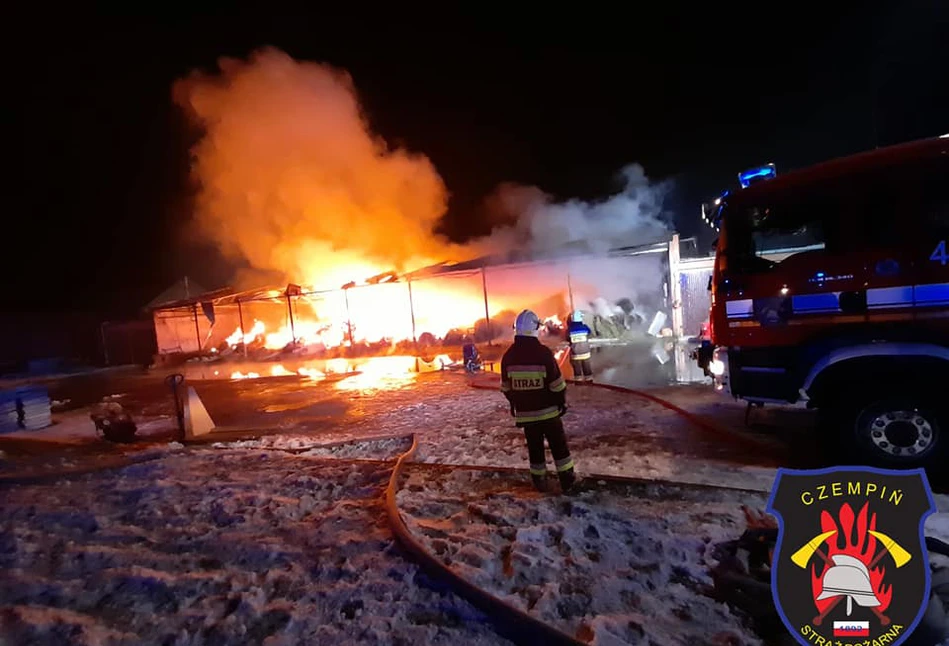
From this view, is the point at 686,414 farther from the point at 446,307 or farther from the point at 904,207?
the point at 446,307

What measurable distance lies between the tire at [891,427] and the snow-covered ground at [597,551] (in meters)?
1.11

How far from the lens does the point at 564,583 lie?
2.61 metres

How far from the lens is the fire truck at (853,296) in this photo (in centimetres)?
364

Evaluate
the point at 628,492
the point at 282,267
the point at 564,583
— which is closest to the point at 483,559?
the point at 564,583

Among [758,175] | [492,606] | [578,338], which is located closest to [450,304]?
[578,338]

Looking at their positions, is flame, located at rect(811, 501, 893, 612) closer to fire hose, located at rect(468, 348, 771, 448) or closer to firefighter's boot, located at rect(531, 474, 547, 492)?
firefighter's boot, located at rect(531, 474, 547, 492)

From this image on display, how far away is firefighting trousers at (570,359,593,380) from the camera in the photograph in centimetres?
907

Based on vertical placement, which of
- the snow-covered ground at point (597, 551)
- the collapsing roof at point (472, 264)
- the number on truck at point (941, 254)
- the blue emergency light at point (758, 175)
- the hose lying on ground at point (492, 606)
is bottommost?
the snow-covered ground at point (597, 551)

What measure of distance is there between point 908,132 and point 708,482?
13.3 metres

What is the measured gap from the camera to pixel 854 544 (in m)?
1.71

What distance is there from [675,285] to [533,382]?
9.13 metres

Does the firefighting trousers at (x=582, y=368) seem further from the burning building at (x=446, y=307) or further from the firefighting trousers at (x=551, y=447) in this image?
the firefighting trousers at (x=551, y=447)

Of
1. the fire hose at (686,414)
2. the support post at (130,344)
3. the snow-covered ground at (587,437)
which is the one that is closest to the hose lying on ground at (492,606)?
the snow-covered ground at (587,437)

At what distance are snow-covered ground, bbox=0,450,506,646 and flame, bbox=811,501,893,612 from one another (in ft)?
4.25
